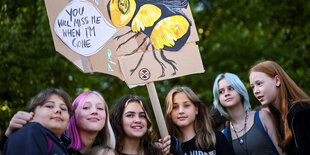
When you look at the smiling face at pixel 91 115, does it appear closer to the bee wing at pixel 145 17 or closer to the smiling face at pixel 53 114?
the smiling face at pixel 53 114

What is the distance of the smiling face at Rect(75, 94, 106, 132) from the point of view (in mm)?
3325

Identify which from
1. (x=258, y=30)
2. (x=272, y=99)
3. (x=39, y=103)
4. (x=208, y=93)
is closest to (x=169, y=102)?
(x=272, y=99)

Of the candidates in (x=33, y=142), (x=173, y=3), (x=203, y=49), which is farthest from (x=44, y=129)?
(x=203, y=49)

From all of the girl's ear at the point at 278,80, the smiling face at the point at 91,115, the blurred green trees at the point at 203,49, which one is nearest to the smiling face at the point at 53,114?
the smiling face at the point at 91,115

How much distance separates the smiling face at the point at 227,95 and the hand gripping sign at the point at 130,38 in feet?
2.60

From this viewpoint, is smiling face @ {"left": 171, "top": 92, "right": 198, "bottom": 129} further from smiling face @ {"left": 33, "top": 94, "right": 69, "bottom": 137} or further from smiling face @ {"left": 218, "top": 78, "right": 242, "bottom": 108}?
smiling face @ {"left": 33, "top": 94, "right": 69, "bottom": 137}

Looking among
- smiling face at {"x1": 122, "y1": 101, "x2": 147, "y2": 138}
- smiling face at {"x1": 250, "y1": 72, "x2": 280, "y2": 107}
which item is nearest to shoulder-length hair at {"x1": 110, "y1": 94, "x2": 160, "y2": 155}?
smiling face at {"x1": 122, "y1": 101, "x2": 147, "y2": 138}

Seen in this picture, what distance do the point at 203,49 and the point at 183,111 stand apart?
5717 mm

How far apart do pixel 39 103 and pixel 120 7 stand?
47.5 inches

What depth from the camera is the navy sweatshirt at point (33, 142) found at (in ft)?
8.00

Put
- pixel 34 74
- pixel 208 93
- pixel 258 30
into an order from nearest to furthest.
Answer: pixel 34 74 < pixel 208 93 < pixel 258 30

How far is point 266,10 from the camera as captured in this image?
10.5 m

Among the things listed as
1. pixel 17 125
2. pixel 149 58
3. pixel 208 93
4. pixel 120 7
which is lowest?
pixel 208 93

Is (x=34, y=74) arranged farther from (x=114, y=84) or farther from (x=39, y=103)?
(x=39, y=103)
